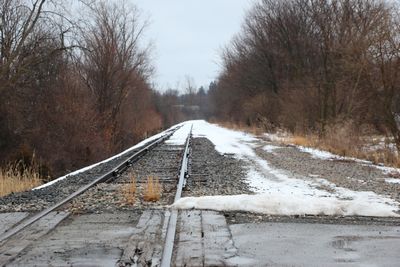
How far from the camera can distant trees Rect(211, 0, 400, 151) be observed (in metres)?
19.7

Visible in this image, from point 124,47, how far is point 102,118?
11.8m

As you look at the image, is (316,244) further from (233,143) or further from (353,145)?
(233,143)

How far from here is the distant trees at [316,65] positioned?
64.7 feet

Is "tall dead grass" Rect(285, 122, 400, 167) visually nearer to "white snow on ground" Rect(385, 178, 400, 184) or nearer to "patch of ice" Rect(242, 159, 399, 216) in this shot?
"white snow on ground" Rect(385, 178, 400, 184)

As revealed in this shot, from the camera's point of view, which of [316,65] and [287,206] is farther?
[316,65]

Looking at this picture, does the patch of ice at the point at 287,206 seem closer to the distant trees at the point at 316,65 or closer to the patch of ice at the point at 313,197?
the patch of ice at the point at 313,197

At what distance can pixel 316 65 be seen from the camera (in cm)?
3781

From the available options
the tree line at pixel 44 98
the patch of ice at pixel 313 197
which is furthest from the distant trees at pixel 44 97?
the patch of ice at pixel 313 197

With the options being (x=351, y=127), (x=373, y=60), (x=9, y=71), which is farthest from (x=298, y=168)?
(x=9, y=71)

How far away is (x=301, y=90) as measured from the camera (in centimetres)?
3631

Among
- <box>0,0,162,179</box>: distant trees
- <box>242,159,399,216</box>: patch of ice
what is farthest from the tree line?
<box>242,159,399,216</box>: patch of ice

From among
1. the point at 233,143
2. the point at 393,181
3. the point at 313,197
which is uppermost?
the point at 313,197

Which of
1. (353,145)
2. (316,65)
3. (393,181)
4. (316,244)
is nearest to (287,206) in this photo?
(316,244)

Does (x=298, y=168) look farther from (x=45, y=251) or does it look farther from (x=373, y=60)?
(x=45, y=251)
